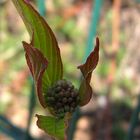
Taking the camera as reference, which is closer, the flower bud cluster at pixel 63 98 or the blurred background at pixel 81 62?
the flower bud cluster at pixel 63 98

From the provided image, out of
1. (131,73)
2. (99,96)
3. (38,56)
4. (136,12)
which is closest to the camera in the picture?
(38,56)

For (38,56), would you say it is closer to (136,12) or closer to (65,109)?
(65,109)

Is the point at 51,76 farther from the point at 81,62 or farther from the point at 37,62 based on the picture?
the point at 81,62

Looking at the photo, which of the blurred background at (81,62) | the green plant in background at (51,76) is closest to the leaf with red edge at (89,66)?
the green plant in background at (51,76)

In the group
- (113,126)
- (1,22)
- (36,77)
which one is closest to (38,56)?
(36,77)

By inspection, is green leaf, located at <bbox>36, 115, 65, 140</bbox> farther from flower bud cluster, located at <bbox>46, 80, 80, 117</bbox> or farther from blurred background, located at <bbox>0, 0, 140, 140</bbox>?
blurred background, located at <bbox>0, 0, 140, 140</bbox>

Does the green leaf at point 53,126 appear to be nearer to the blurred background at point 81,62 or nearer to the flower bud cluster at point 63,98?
the flower bud cluster at point 63,98
